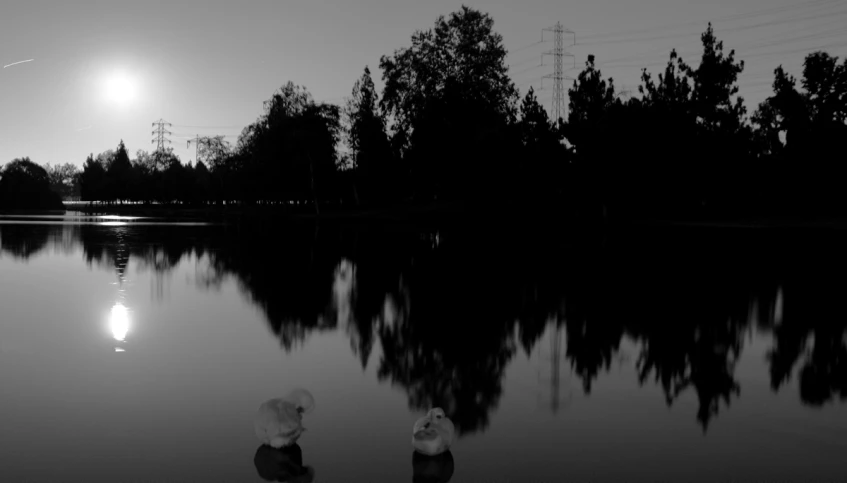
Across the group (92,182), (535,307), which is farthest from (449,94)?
(92,182)

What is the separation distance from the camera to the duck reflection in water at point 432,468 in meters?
5.61

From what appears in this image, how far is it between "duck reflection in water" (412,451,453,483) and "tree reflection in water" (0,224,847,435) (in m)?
0.84

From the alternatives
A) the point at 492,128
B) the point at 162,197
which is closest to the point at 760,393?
the point at 492,128

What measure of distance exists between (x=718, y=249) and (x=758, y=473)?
87.9 feet

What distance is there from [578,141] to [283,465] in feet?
204

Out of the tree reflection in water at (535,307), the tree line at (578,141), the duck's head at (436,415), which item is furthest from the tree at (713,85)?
the duck's head at (436,415)

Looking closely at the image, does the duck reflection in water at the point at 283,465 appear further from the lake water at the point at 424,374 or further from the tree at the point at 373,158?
the tree at the point at 373,158

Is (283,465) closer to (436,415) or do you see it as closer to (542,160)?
(436,415)

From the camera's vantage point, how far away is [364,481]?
5543mm

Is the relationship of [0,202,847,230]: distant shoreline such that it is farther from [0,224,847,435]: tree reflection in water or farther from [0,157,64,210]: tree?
[0,157,64,210]: tree

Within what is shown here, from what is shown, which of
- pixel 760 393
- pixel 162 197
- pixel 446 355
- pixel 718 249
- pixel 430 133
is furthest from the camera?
pixel 162 197

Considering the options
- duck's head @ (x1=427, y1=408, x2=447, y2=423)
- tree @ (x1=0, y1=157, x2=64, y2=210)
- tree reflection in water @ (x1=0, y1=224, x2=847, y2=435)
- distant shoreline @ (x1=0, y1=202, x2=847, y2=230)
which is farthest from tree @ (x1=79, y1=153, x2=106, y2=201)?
duck's head @ (x1=427, y1=408, x2=447, y2=423)

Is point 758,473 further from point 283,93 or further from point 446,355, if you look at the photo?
point 283,93

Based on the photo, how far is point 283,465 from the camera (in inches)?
230
